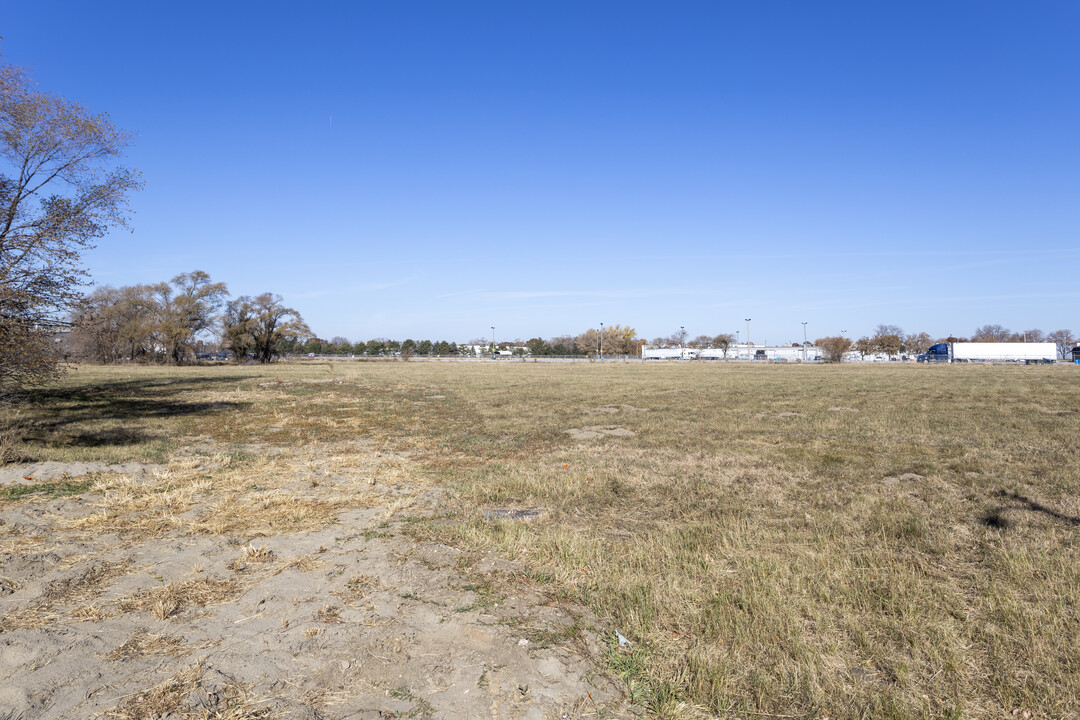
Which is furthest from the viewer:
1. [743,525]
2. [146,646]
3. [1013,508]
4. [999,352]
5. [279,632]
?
[999,352]

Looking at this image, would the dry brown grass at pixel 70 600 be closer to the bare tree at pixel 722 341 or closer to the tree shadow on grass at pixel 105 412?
the tree shadow on grass at pixel 105 412

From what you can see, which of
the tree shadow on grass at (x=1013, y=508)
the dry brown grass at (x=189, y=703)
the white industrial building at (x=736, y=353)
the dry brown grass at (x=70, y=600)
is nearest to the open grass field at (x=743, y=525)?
the tree shadow on grass at (x=1013, y=508)

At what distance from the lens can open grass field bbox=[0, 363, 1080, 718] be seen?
429cm

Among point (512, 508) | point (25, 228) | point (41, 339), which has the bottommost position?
point (512, 508)

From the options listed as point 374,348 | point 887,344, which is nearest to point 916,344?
point 887,344

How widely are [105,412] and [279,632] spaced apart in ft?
65.3

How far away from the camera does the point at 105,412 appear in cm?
1953

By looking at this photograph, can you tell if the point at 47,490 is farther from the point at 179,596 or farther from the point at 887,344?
the point at 887,344

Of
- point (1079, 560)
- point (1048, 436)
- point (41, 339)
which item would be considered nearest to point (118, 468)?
point (41, 339)

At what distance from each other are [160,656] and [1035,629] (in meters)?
7.26

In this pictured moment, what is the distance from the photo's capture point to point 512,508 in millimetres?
8836

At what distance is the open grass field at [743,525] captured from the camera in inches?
169

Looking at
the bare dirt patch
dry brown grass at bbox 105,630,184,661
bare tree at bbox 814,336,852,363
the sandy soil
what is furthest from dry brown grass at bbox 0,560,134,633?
bare tree at bbox 814,336,852,363

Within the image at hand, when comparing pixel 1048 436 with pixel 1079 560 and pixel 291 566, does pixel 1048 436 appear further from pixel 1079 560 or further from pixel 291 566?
pixel 291 566
